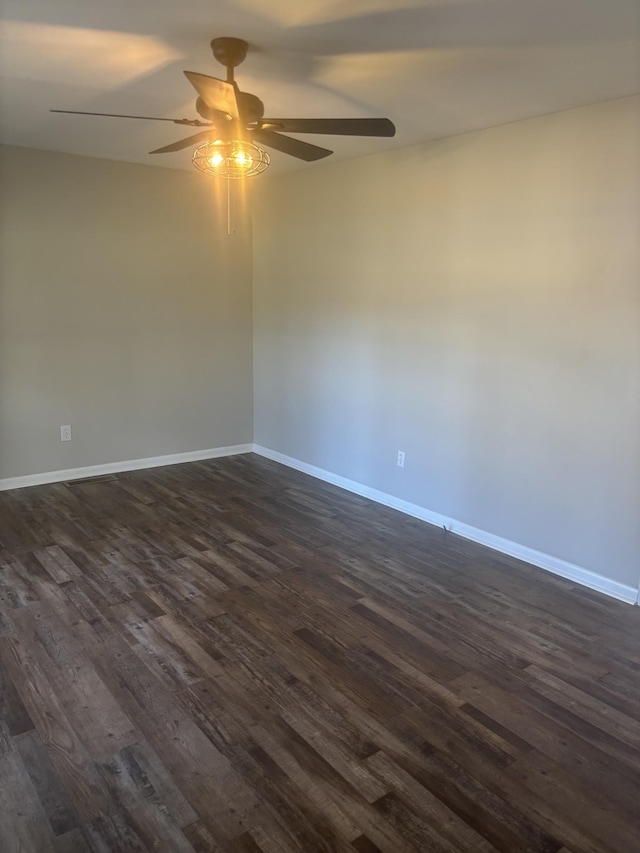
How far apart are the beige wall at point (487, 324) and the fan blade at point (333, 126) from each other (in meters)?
1.26

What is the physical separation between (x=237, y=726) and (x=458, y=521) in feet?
7.06

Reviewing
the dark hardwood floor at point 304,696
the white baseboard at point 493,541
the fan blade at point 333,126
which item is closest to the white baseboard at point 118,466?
the white baseboard at point 493,541

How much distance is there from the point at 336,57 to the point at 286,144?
0.37 m

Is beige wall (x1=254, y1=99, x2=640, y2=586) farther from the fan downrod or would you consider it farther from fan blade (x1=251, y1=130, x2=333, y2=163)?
the fan downrod

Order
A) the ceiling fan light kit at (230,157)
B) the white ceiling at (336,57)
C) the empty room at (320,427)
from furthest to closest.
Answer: the ceiling fan light kit at (230,157), the white ceiling at (336,57), the empty room at (320,427)

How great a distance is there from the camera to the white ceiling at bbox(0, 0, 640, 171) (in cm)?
199

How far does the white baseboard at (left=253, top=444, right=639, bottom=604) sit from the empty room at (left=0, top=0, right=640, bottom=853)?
0.07 ft

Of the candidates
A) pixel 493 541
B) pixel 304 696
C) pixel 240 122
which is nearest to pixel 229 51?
pixel 240 122

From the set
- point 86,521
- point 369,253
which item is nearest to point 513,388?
point 369,253

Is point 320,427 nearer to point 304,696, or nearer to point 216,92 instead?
point 304,696

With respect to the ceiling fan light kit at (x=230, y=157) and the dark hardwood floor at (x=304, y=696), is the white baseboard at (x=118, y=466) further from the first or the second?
the ceiling fan light kit at (x=230, y=157)

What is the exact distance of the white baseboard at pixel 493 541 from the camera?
3067 millimetres

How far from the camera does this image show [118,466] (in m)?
4.83

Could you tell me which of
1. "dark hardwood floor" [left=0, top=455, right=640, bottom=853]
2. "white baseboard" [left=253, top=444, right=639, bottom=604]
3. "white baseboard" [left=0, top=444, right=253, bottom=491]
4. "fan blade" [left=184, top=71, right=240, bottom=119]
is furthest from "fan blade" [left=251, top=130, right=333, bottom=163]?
"white baseboard" [left=0, top=444, right=253, bottom=491]
